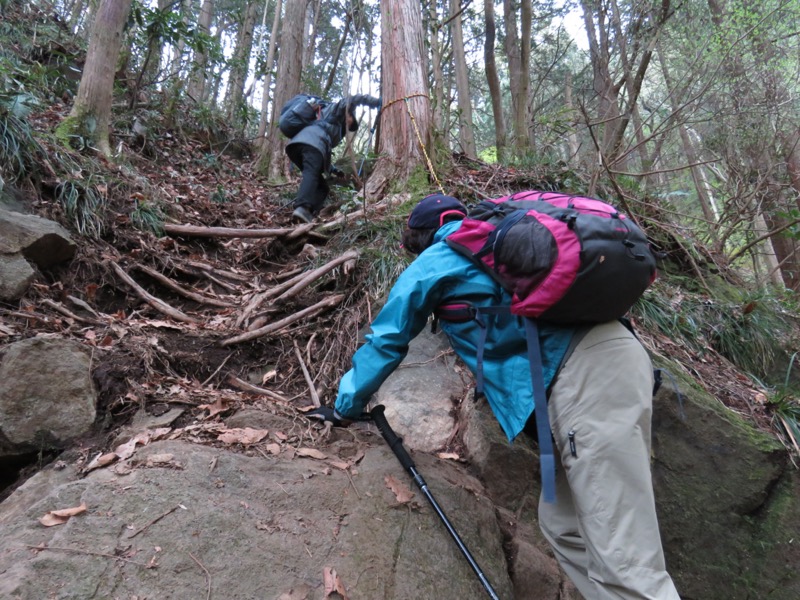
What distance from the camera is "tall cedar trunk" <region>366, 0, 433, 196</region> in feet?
20.0

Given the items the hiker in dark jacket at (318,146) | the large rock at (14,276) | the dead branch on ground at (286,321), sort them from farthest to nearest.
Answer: the hiker in dark jacket at (318,146), the dead branch on ground at (286,321), the large rock at (14,276)

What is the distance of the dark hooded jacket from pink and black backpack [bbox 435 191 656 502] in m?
4.42

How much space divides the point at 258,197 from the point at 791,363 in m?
6.82

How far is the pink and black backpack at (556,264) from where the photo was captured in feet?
6.93

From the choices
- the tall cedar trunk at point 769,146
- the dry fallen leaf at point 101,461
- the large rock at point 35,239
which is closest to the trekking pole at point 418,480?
the dry fallen leaf at point 101,461

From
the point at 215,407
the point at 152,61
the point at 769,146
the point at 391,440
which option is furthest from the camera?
the point at 152,61

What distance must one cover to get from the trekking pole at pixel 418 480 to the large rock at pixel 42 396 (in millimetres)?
1631

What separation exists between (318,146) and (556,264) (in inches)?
190

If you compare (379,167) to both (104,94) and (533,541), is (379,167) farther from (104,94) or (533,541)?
(533,541)

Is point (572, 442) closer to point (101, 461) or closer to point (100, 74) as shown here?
point (101, 461)

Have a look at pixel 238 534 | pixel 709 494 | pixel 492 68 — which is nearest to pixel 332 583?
pixel 238 534

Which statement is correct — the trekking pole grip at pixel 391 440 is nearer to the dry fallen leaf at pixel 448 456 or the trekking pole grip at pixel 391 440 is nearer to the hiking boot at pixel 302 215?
the dry fallen leaf at pixel 448 456

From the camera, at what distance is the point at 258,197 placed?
772 centimetres

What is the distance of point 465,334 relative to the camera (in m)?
2.65
